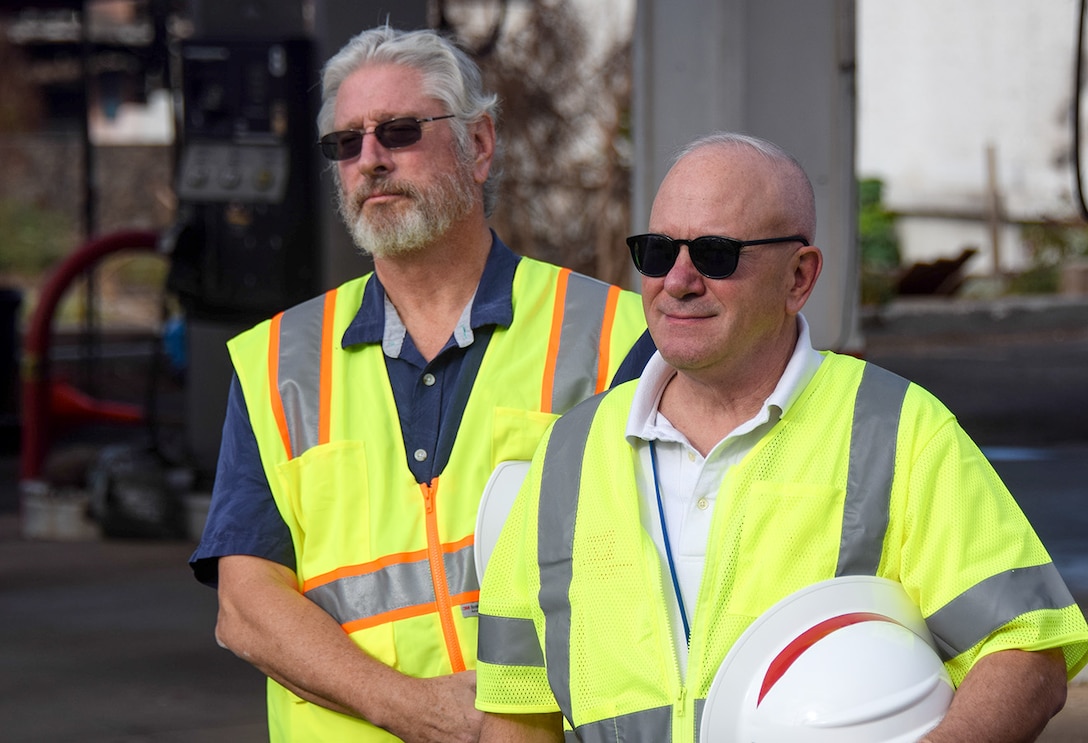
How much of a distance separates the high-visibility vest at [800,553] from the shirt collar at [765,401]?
0.06 feet

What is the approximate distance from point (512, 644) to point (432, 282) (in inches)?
32.1

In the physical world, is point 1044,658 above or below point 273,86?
below

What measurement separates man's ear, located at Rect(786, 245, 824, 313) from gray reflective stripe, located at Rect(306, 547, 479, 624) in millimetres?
700

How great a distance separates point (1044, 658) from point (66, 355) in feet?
55.1

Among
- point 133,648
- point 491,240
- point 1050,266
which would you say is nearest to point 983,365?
point 1050,266

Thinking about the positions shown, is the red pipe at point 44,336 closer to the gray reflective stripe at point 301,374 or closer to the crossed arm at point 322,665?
the gray reflective stripe at point 301,374

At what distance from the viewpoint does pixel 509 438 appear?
275 cm

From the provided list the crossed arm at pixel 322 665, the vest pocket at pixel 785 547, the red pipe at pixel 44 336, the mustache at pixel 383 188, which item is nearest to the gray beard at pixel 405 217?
the mustache at pixel 383 188

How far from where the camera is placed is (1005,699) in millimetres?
2086

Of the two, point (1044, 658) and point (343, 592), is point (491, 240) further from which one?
point (1044, 658)

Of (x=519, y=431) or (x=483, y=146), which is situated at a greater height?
(x=483, y=146)

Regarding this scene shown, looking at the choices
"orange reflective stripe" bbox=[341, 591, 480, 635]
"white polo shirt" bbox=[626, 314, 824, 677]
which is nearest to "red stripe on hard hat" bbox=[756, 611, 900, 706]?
"white polo shirt" bbox=[626, 314, 824, 677]

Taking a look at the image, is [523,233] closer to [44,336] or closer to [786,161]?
[44,336]

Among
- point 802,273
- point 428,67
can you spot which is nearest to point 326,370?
point 428,67
